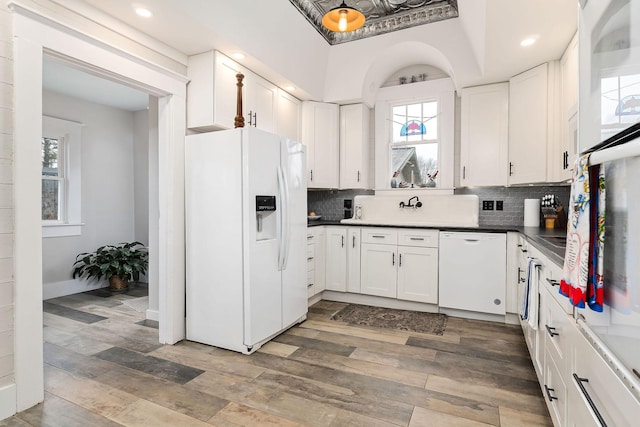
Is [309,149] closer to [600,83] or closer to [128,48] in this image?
[128,48]

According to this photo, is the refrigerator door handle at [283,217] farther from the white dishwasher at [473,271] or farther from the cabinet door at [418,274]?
the white dishwasher at [473,271]

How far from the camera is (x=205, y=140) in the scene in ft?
9.31

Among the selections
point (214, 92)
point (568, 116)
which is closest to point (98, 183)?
point (214, 92)

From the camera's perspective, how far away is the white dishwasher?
337 centimetres

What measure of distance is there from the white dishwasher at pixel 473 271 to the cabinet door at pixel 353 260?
36.1 inches

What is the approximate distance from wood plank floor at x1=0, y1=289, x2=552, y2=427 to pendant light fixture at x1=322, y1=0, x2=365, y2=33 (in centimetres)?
253

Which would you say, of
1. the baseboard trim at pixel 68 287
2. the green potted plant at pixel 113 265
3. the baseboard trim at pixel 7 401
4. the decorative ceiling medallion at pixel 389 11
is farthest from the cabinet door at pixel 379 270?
the baseboard trim at pixel 68 287

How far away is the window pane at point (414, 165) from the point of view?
428 centimetres

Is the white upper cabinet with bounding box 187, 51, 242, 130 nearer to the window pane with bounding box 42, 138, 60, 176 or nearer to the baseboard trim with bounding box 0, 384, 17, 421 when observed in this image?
the baseboard trim with bounding box 0, 384, 17, 421

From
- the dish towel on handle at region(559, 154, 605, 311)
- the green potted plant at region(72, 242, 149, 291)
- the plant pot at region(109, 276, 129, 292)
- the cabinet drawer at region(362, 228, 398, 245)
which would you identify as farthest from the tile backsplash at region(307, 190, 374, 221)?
the dish towel on handle at region(559, 154, 605, 311)

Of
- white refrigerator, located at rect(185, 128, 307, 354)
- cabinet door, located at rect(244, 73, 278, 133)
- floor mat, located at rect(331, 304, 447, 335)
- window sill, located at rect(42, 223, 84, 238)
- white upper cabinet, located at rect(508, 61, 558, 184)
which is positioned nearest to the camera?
white refrigerator, located at rect(185, 128, 307, 354)

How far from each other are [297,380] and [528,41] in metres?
3.05

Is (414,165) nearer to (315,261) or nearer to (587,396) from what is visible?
(315,261)

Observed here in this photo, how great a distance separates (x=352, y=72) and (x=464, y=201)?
79.5 inches
